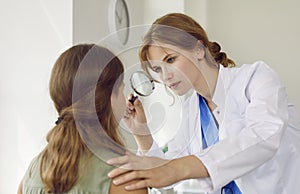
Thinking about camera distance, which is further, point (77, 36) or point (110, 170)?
point (77, 36)

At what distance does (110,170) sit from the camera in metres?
0.85

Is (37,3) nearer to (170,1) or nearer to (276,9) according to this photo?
(170,1)

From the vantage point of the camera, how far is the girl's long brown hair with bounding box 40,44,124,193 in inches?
34.0

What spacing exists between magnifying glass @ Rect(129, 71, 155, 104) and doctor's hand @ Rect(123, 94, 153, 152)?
0.06ft

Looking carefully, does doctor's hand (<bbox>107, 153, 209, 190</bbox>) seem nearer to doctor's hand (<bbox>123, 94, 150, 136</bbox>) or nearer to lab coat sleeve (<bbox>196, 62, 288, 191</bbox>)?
lab coat sleeve (<bbox>196, 62, 288, 191</bbox>)

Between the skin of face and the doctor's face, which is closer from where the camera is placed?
the skin of face

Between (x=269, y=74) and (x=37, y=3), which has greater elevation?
(x=37, y=3)

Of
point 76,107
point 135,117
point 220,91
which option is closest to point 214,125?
point 220,91

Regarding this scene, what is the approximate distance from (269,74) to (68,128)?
54 cm

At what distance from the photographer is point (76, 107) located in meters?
0.88

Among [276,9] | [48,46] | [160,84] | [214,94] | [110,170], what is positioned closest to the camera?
[110,170]

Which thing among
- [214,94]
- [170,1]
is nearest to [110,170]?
[214,94]

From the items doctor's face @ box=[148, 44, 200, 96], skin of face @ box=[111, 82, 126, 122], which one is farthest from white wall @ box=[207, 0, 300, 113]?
skin of face @ box=[111, 82, 126, 122]

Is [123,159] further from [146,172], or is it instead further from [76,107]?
[76,107]
